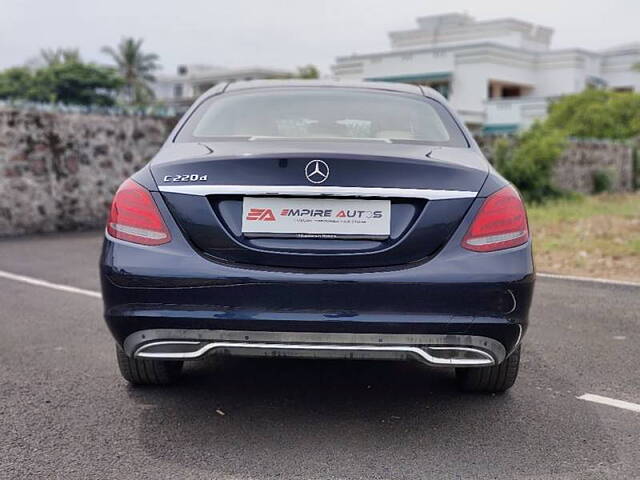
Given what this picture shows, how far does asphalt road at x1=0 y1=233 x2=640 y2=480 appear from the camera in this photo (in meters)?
2.93

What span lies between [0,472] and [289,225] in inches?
53.8

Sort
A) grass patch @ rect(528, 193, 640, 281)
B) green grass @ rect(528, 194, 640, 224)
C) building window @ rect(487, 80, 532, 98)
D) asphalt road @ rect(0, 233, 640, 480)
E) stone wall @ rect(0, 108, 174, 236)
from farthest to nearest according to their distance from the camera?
building window @ rect(487, 80, 532, 98) < green grass @ rect(528, 194, 640, 224) < stone wall @ rect(0, 108, 174, 236) < grass patch @ rect(528, 193, 640, 281) < asphalt road @ rect(0, 233, 640, 480)

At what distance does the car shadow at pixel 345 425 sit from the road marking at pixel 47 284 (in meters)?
2.53

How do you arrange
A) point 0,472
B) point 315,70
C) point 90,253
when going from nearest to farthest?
point 0,472
point 90,253
point 315,70

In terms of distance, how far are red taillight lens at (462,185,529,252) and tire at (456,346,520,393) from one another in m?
0.71

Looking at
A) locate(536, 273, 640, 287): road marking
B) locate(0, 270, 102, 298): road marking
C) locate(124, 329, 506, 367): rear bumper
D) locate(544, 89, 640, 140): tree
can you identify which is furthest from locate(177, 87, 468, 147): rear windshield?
locate(544, 89, 640, 140): tree

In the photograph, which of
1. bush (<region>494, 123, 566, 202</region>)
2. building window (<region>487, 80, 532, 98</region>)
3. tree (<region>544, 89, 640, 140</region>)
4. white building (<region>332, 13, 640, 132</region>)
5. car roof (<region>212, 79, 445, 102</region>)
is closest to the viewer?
car roof (<region>212, 79, 445, 102</region>)

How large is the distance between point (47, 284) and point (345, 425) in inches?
173

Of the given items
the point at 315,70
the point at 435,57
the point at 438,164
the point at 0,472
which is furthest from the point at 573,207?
the point at 315,70

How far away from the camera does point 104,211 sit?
40.2ft

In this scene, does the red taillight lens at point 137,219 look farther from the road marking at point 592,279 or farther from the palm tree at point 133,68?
the palm tree at point 133,68

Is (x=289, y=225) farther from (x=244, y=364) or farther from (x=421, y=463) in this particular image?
(x=244, y=364)

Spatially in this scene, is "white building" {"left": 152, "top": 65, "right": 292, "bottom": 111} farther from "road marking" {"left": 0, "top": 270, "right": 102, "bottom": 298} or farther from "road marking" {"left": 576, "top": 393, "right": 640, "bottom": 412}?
"road marking" {"left": 576, "top": 393, "right": 640, "bottom": 412}

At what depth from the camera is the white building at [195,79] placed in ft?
247
